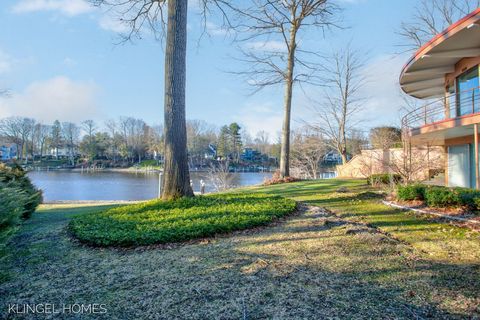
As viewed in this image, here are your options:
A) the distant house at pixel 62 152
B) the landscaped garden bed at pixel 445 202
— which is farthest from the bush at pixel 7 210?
the distant house at pixel 62 152

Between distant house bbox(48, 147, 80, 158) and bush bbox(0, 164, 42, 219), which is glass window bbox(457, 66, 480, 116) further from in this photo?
distant house bbox(48, 147, 80, 158)

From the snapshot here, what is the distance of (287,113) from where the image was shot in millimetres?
15281

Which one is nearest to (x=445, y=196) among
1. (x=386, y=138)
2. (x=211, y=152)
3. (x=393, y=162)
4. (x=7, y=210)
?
(x=393, y=162)

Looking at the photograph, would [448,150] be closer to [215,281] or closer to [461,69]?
[461,69]

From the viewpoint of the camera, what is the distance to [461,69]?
36.9 ft

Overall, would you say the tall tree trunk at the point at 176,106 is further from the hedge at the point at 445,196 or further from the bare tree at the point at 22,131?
the bare tree at the point at 22,131

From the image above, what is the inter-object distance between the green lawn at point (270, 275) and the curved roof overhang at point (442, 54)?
649cm

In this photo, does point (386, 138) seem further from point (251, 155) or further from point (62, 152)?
point (62, 152)

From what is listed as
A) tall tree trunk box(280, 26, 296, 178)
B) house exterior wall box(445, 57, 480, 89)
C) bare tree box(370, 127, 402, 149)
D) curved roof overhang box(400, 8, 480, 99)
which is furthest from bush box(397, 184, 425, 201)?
bare tree box(370, 127, 402, 149)

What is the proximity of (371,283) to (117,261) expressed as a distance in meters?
3.42

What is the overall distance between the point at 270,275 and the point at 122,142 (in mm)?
74886

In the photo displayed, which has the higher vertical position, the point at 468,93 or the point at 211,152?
the point at 211,152

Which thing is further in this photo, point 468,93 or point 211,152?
point 211,152

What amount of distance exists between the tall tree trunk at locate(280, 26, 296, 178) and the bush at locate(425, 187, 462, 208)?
27.3 ft
